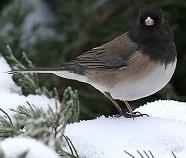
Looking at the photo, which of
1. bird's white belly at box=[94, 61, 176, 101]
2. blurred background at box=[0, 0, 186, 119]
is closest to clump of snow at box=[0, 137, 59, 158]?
bird's white belly at box=[94, 61, 176, 101]

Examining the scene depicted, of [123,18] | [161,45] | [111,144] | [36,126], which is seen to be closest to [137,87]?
[161,45]

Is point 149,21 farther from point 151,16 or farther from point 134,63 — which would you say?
point 134,63

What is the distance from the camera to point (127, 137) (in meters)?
1.54

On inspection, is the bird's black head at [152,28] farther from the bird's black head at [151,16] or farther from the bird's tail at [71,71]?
the bird's tail at [71,71]

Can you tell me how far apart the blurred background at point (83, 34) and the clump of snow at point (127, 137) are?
3.34 ft

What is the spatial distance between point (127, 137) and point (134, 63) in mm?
648

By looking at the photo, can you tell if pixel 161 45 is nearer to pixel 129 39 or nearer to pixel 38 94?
pixel 129 39

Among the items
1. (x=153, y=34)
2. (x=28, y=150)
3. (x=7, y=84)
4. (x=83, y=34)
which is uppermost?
(x=28, y=150)

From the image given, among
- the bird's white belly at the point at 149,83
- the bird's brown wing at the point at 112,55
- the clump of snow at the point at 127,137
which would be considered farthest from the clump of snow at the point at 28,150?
the bird's brown wing at the point at 112,55

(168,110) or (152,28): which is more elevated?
(152,28)

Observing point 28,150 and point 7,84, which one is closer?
point 28,150

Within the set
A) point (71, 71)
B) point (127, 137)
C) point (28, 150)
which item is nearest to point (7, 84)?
point (71, 71)

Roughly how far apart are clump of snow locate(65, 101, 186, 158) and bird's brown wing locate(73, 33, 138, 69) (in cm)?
50

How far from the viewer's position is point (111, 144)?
146cm
